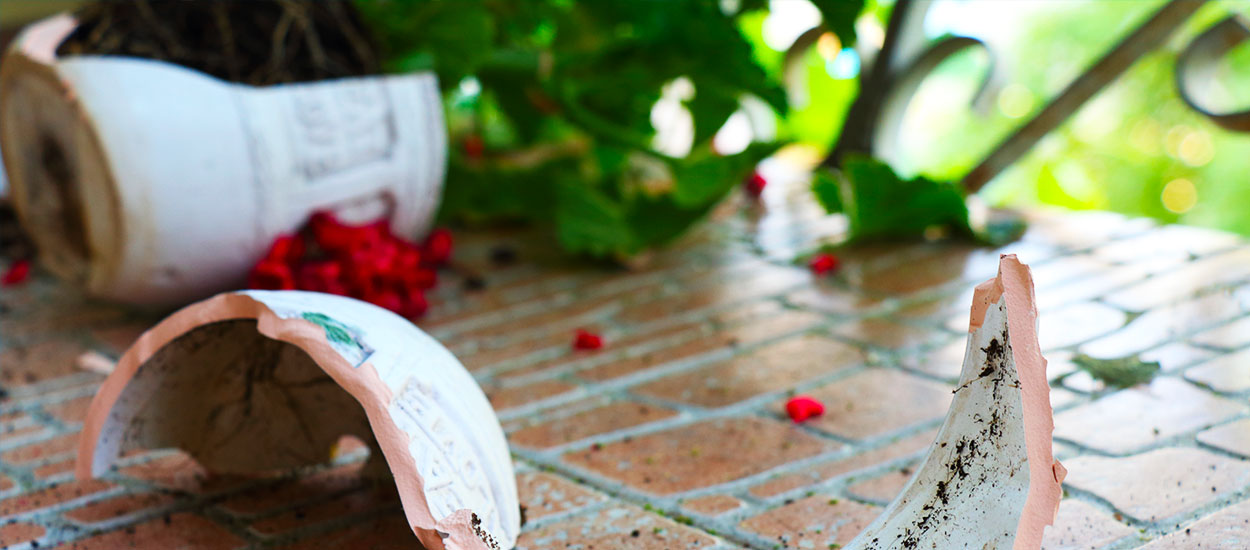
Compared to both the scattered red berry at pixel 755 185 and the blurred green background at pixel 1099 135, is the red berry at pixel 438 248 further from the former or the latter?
the blurred green background at pixel 1099 135

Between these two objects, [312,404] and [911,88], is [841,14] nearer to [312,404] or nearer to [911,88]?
[911,88]

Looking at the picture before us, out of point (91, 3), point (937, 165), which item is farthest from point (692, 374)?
point (937, 165)

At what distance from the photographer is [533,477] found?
5.14ft

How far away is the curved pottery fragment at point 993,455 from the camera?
3.21 ft

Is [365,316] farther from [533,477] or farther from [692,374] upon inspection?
[692,374]

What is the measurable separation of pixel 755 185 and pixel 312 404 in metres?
2.14

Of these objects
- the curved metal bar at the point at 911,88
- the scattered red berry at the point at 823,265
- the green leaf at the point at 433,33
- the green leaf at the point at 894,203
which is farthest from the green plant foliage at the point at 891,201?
the green leaf at the point at 433,33

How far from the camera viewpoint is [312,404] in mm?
1506

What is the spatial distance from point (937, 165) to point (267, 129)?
5.90 metres

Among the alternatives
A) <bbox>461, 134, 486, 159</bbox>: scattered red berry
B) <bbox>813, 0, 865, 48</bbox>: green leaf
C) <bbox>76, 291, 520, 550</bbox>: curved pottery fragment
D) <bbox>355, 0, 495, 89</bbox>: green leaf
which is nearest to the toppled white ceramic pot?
<bbox>355, 0, 495, 89</bbox>: green leaf

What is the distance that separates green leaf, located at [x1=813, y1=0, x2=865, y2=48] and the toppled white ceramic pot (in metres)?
0.98

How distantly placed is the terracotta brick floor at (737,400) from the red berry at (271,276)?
0.33m

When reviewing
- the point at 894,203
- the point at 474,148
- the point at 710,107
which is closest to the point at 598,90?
the point at 710,107

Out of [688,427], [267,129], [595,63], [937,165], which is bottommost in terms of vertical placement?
[688,427]
